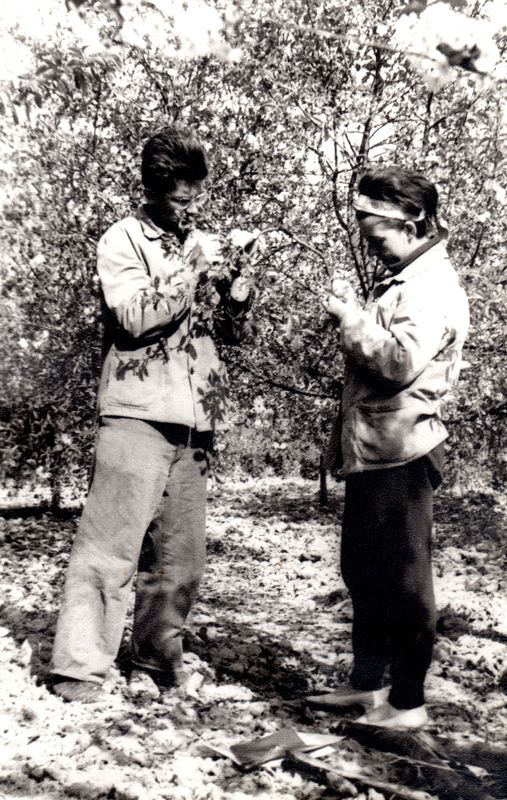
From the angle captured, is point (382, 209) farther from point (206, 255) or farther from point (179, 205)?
point (179, 205)

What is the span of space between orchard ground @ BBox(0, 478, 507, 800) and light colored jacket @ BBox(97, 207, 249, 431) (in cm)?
107

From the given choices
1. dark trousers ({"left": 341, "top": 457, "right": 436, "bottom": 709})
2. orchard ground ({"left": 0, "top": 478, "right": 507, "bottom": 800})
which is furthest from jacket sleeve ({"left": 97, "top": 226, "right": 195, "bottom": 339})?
orchard ground ({"left": 0, "top": 478, "right": 507, "bottom": 800})

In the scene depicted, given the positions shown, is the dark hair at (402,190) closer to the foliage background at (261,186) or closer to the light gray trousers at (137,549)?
the foliage background at (261,186)

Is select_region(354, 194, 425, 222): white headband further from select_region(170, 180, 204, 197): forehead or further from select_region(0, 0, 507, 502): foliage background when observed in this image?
select_region(0, 0, 507, 502): foliage background

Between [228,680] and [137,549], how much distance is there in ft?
2.50

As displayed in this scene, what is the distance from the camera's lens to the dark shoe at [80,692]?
287cm

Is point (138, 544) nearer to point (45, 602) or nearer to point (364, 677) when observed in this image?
point (364, 677)

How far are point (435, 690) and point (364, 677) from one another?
60cm

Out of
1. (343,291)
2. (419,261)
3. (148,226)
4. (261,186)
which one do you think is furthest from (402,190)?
(261,186)

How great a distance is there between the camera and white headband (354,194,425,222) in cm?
279

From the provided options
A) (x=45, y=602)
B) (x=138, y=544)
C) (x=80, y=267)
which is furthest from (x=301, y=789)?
(x=80, y=267)

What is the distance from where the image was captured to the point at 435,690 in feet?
11.1

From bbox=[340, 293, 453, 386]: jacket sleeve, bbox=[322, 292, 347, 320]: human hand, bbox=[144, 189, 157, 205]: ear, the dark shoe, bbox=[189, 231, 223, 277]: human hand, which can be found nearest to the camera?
bbox=[340, 293, 453, 386]: jacket sleeve

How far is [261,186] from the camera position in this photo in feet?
19.0
